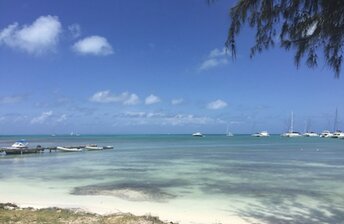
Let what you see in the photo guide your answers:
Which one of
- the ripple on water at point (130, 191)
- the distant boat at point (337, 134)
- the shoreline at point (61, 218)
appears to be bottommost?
the ripple on water at point (130, 191)

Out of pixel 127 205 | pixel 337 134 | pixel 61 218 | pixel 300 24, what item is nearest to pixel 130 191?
pixel 127 205

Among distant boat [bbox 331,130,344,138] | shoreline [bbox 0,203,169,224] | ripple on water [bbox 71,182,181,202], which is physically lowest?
ripple on water [bbox 71,182,181,202]

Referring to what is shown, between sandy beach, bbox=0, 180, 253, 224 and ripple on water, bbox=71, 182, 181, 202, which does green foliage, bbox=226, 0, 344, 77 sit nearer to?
sandy beach, bbox=0, 180, 253, 224

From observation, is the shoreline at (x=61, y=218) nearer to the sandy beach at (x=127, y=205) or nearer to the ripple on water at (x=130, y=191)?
the sandy beach at (x=127, y=205)

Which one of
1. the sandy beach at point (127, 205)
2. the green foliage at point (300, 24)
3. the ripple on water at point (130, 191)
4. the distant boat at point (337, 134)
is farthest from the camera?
the distant boat at point (337, 134)

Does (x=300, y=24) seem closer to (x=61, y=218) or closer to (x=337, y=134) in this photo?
(x=61, y=218)

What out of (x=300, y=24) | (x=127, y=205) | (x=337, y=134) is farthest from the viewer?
(x=337, y=134)

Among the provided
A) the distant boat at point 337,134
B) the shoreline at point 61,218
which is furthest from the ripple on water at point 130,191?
the distant boat at point 337,134

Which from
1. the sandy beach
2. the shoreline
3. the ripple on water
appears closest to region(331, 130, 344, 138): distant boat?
the ripple on water

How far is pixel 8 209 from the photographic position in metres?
11.1

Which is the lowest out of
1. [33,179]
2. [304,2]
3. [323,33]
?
[33,179]

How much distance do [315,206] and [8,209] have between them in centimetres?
986

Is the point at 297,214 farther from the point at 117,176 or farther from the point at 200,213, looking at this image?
the point at 117,176

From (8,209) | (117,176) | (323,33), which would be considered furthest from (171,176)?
(323,33)
